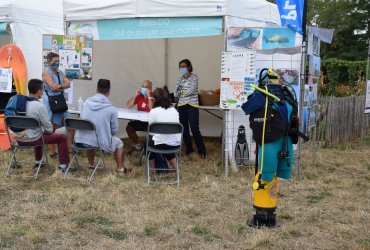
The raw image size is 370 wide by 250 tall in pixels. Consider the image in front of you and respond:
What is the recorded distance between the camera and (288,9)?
5574mm

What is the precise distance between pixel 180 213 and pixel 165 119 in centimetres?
151

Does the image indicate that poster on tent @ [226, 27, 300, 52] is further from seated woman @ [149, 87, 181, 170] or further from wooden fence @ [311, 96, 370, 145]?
wooden fence @ [311, 96, 370, 145]

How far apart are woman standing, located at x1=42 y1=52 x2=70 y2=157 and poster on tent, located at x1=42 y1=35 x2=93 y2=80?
0.73 ft

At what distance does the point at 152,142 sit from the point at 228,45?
1.58 meters

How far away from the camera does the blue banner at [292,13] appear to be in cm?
554

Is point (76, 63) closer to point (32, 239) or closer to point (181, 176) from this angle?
point (181, 176)

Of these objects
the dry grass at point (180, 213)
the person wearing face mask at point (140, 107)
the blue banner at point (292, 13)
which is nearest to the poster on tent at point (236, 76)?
the blue banner at point (292, 13)

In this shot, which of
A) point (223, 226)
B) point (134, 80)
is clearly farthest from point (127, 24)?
point (223, 226)

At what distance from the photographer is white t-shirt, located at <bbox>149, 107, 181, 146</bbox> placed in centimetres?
567

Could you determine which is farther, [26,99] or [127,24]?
[127,24]

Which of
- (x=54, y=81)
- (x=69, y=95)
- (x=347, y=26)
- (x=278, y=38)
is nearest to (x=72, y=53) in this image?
(x=54, y=81)

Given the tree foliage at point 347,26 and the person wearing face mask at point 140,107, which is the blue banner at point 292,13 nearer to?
the person wearing face mask at point 140,107

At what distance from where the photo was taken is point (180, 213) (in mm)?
4539

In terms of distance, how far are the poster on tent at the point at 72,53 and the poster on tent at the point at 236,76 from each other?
2.17 metres
